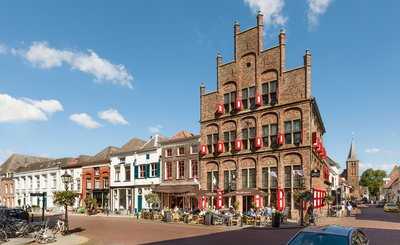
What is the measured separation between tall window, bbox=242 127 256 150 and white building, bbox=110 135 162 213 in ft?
40.5

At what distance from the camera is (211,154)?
45000 mm

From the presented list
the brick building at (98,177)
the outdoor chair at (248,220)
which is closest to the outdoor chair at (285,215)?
the outdoor chair at (248,220)

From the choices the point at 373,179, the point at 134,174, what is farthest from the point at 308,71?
the point at 373,179

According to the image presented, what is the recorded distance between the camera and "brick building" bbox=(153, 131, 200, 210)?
4622 cm

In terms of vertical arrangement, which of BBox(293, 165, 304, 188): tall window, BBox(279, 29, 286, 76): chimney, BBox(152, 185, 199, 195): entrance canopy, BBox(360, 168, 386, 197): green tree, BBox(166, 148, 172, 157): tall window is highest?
BBox(279, 29, 286, 76): chimney

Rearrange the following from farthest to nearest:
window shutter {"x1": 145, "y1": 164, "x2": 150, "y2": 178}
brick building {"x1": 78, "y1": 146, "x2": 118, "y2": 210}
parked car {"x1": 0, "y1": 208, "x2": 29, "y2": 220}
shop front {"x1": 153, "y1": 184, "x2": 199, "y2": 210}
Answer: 1. brick building {"x1": 78, "y1": 146, "x2": 118, "y2": 210}
2. window shutter {"x1": 145, "y1": 164, "x2": 150, "y2": 178}
3. shop front {"x1": 153, "y1": 184, "x2": 199, "y2": 210}
4. parked car {"x1": 0, "y1": 208, "x2": 29, "y2": 220}

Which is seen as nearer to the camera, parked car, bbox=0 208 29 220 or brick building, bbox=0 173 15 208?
parked car, bbox=0 208 29 220

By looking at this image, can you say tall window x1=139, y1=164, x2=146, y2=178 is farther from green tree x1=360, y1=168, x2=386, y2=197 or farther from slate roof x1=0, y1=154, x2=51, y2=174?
green tree x1=360, y1=168, x2=386, y2=197

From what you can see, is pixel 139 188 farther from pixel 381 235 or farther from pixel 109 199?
pixel 381 235

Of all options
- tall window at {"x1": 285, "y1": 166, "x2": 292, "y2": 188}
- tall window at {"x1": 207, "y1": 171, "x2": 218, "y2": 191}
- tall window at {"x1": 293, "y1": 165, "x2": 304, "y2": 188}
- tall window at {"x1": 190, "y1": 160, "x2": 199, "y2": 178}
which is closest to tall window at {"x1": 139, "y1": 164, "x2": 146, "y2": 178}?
tall window at {"x1": 190, "y1": 160, "x2": 199, "y2": 178}

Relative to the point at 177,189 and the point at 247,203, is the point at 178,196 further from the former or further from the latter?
the point at 247,203

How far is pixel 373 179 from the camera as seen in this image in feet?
486

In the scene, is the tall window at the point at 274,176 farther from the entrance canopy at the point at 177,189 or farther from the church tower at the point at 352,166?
the church tower at the point at 352,166

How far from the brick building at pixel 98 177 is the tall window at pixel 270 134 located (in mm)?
24337
